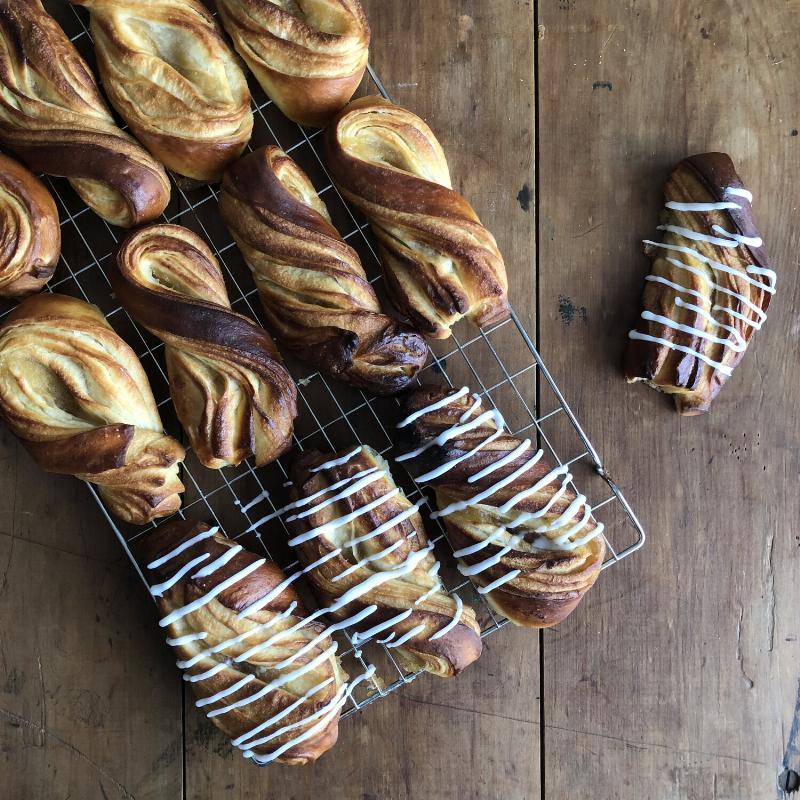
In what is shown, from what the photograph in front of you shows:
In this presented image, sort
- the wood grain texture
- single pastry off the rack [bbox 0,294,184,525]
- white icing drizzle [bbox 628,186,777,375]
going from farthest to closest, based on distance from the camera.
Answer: the wood grain texture → white icing drizzle [bbox 628,186,777,375] → single pastry off the rack [bbox 0,294,184,525]

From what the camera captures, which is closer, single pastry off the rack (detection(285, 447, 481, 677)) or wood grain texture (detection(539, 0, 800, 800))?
single pastry off the rack (detection(285, 447, 481, 677))

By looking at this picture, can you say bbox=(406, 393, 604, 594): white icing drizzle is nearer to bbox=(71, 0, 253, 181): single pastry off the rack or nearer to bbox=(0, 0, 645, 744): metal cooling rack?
bbox=(0, 0, 645, 744): metal cooling rack

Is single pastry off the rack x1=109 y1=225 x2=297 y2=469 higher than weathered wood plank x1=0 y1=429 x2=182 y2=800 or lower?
higher

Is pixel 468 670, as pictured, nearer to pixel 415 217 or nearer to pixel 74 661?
pixel 74 661

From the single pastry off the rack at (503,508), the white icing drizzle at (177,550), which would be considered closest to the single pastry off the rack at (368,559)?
the single pastry off the rack at (503,508)

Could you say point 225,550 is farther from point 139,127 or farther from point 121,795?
point 139,127

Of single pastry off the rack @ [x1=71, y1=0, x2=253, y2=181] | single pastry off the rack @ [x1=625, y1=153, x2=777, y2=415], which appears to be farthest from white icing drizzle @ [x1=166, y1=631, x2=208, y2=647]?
single pastry off the rack @ [x1=625, y1=153, x2=777, y2=415]

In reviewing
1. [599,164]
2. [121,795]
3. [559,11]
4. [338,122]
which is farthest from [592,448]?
[121,795]

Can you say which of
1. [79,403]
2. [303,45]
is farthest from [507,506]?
[303,45]
